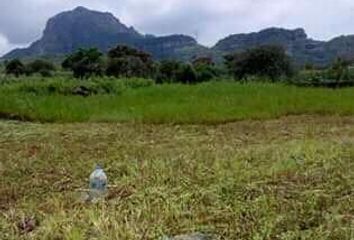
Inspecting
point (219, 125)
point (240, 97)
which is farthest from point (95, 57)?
point (219, 125)

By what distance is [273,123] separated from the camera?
9.18 metres

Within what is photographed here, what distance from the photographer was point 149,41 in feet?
211

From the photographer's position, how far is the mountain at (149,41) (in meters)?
52.2

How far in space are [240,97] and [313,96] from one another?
3.96 ft

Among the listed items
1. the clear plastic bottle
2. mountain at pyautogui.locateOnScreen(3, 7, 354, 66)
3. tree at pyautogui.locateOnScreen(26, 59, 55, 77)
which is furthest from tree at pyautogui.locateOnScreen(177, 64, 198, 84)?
mountain at pyautogui.locateOnScreen(3, 7, 354, 66)

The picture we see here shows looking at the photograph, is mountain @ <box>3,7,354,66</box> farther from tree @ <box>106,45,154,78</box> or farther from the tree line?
the tree line

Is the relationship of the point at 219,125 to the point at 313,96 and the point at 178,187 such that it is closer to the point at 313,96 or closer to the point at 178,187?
the point at 313,96

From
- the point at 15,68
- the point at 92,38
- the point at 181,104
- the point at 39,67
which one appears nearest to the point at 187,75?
the point at 15,68

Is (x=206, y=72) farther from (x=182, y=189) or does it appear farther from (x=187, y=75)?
(x=182, y=189)

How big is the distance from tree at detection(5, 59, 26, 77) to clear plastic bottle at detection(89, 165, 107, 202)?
71.1 ft

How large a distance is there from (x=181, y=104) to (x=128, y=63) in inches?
501

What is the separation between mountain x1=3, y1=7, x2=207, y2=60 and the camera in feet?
213

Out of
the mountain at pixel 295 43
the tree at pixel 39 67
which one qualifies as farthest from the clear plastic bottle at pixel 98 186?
the mountain at pixel 295 43

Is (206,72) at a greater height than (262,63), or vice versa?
(262,63)
